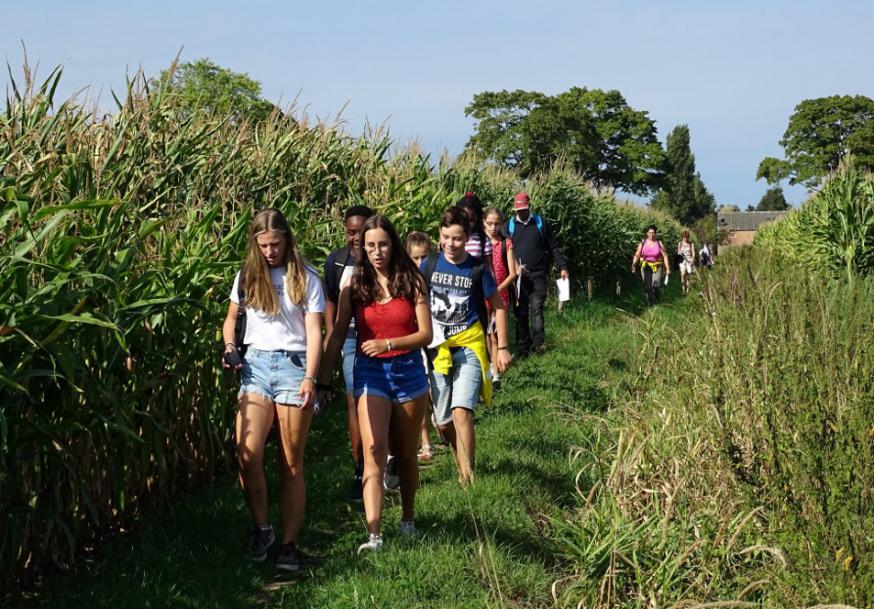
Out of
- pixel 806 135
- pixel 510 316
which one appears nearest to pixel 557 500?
pixel 510 316

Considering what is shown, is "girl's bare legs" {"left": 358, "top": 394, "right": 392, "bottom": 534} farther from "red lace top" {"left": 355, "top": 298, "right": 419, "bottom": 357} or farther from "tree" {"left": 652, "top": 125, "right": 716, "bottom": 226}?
"tree" {"left": 652, "top": 125, "right": 716, "bottom": 226}

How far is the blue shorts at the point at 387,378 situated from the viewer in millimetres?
5926

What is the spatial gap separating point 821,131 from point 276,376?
97966mm

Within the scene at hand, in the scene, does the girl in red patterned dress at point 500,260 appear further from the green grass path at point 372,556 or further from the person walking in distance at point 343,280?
the person walking in distance at point 343,280

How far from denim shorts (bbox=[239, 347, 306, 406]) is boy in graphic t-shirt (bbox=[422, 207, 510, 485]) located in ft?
5.14

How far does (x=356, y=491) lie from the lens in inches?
288

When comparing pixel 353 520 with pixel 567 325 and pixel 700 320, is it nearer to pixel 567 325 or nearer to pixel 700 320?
pixel 700 320

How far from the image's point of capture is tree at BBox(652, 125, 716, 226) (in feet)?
449

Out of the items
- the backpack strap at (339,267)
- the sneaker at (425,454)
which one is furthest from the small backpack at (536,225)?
the backpack strap at (339,267)

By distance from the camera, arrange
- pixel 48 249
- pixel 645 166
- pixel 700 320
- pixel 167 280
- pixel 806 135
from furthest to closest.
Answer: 1. pixel 806 135
2. pixel 645 166
3. pixel 700 320
4. pixel 167 280
5. pixel 48 249

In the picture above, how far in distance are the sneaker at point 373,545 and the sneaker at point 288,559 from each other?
14.1 inches

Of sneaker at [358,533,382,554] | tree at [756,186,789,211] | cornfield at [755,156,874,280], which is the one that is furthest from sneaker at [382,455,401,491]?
tree at [756,186,789,211]

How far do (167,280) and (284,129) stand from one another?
5979 mm

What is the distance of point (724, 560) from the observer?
516 cm
